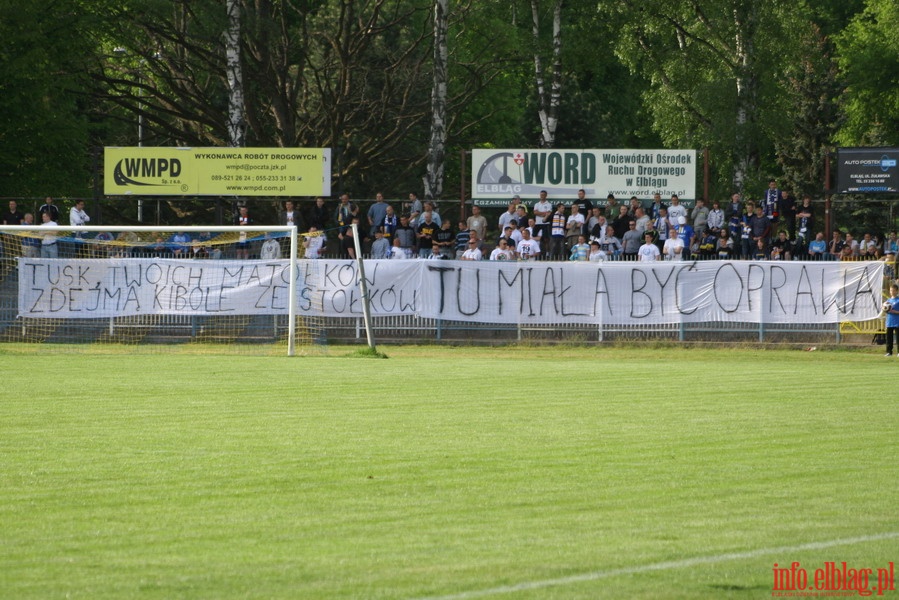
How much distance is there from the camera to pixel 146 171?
34.5 meters

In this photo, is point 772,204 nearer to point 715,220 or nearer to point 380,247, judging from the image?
point 715,220

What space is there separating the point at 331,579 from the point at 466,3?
45.6 meters

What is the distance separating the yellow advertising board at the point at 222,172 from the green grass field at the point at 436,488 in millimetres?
16666

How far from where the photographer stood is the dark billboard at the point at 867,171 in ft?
109

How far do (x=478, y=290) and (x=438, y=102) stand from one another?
1078 centimetres

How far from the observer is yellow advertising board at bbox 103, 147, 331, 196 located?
34.1m

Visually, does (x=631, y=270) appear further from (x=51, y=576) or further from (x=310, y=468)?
(x=51, y=576)

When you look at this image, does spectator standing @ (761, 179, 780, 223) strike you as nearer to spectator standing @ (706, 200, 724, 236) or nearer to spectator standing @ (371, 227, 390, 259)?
spectator standing @ (706, 200, 724, 236)

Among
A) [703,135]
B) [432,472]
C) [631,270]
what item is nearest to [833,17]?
[703,135]

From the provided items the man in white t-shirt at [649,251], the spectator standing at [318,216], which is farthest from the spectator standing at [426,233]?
the man in white t-shirt at [649,251]

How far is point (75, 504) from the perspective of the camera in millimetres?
8742

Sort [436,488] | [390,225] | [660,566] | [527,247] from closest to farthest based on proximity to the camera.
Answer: [660,566] < [436,488] < [527,247] < [390,225]

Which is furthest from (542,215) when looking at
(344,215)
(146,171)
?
(146,171)

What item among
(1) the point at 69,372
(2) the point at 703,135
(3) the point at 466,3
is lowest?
(1) the point at 69,372
